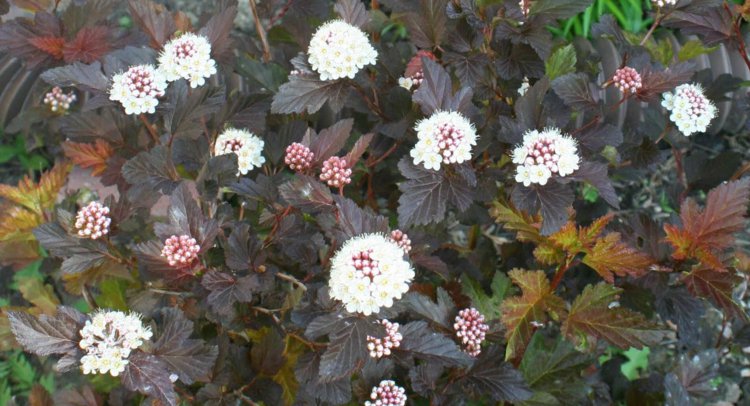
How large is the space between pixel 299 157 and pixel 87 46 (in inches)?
21.1

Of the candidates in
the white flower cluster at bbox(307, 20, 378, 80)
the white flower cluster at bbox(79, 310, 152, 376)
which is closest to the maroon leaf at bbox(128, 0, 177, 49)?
the white flower cluster at bbox(307, 20, 378, 80)

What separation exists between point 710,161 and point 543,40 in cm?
50

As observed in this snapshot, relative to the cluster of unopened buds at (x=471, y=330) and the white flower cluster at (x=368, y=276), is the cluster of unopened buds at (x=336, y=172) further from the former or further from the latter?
the cluster of unopened buds at (x=471, y=330)

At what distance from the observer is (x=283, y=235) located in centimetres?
126

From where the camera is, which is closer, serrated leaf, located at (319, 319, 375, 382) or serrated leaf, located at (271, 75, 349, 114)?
serrated leaf, located at (319, 319, 375, 382)

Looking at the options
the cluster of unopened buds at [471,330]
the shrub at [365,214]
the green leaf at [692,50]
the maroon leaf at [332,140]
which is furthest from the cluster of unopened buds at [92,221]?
the green leaf at [692,50]

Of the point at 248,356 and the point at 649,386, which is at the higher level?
the point at 248,356

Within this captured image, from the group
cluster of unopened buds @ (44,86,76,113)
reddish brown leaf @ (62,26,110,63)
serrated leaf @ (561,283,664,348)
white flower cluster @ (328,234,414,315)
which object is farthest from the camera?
cluster of unopened buds @ (44,86,76,113)

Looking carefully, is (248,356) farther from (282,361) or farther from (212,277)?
(212,277)

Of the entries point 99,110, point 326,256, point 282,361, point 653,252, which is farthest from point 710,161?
point 99,110

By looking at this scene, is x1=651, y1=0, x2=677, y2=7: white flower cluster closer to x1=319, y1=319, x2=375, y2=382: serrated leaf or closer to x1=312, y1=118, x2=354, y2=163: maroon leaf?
x1=312, y1=118, x2=354, y2=163: maroon leaf

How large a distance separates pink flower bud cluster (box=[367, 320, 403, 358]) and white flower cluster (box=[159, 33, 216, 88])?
0.53 meters

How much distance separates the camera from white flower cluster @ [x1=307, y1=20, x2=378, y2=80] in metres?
1.25

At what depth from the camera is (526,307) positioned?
4.14 feet
